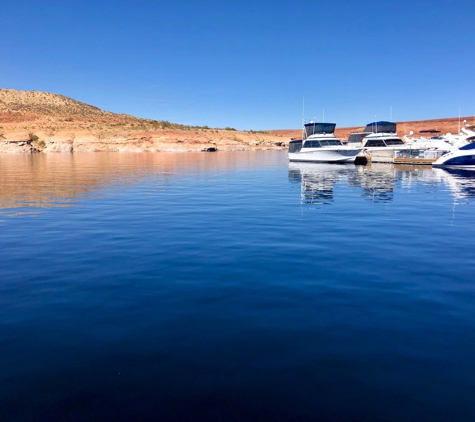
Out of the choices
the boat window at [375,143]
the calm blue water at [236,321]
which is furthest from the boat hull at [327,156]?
the calm blue water at [236,321]

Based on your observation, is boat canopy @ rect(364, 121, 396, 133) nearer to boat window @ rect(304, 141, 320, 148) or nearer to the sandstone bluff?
boat window @ rect(304, 141, 320, 148)

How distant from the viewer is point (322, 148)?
44.0 meters

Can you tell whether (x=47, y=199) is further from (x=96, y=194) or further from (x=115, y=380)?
(x=115, y=380)

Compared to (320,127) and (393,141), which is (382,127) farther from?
(320,127)

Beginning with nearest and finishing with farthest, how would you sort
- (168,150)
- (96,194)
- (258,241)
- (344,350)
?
(344,350) → (258,241) → (96,194) → (168,150)

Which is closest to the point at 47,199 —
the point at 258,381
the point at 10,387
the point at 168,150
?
the point at 10,387

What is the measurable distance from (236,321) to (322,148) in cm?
4014

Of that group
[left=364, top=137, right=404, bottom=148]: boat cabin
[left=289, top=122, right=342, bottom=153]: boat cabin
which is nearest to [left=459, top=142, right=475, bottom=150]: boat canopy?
[left=289, top=122, right=342, bottom=153]: boat cabin

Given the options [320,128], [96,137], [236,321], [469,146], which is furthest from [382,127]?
[96,137]

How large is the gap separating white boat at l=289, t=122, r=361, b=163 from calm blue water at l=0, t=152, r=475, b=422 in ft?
100

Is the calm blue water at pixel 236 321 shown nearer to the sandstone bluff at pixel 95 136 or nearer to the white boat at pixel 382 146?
the white boat at pixel 382 146

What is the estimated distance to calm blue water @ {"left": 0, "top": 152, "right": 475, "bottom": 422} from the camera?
4.11 m

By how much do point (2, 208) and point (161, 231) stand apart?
328 inches

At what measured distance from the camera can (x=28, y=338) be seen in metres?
5.43
